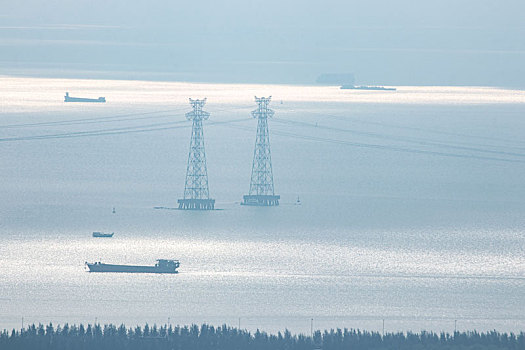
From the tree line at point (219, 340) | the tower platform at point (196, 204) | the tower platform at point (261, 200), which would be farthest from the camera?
the tower platform at point (261, 200)

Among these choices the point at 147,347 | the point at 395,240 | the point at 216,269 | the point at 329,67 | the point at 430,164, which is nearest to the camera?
the point at 147,347

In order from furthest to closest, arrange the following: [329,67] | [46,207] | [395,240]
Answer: [329,67] < [46,207] < [395,240]

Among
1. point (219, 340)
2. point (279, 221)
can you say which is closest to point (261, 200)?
point (279, 221)

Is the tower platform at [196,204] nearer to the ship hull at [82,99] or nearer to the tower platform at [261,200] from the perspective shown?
the tower platform at [261,200]

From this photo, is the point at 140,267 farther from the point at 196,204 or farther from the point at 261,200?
the point at 261,200

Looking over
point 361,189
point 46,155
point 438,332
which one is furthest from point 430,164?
point 438,332

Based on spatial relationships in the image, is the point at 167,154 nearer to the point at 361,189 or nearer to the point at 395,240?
the point at 361,189

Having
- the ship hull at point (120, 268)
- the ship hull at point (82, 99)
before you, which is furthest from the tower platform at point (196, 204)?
the ship hull at point (82, 99)
